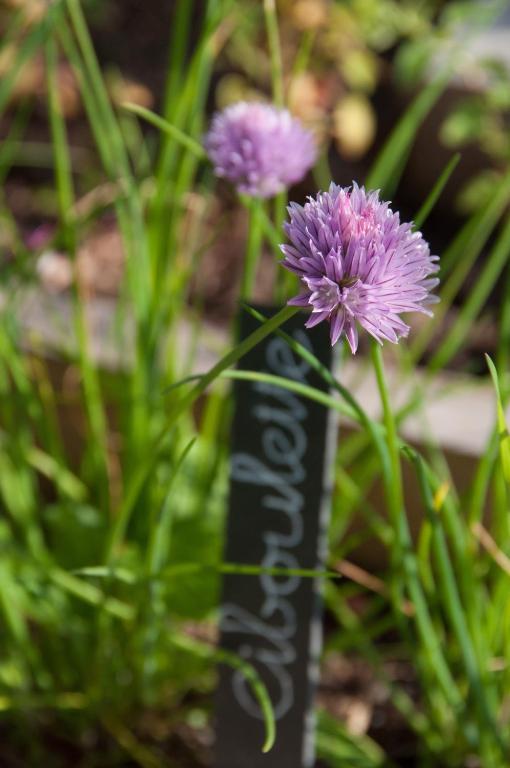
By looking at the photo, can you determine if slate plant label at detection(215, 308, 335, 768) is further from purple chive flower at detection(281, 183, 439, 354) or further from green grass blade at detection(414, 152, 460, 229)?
purple chive flower at detection(281, 183, 439, 354)

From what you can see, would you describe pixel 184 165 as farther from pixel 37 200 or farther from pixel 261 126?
pixel 37 200

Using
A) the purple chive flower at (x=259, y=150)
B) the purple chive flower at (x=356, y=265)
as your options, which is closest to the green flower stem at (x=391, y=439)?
the purple chive flower at (x=356, y=265)

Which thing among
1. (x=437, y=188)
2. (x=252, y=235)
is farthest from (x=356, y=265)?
(x=252, y=235)

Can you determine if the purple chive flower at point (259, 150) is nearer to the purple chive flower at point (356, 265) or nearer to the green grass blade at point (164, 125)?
the green grass blade at point (164, 125)

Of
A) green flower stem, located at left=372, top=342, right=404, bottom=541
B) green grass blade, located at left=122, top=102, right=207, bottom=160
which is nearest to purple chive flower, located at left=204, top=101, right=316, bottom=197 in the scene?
green grass blade, located at left=122, top=102, right=207, bottom=160

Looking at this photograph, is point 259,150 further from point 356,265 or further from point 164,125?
point 356,265
